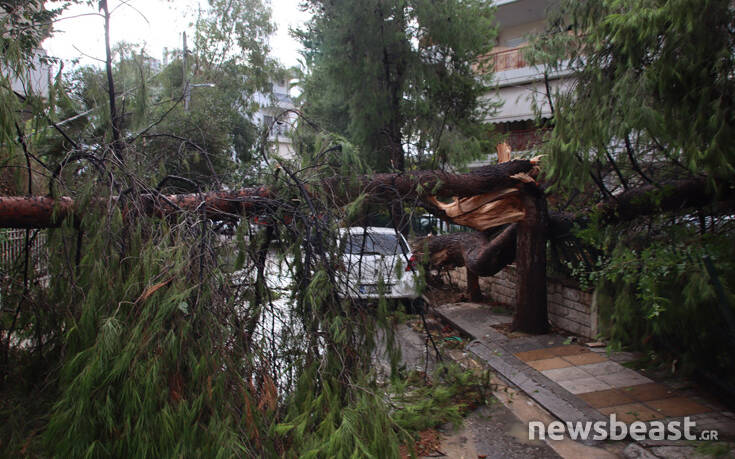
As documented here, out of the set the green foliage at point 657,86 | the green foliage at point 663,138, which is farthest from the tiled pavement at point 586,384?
the green foliage at point 657,86

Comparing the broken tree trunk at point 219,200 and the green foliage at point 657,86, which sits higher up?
the green foliage at point 657,86

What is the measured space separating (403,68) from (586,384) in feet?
25.5

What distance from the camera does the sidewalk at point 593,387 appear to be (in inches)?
177

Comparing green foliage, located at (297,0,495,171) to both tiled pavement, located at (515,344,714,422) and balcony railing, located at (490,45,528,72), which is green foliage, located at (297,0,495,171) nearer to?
tiled pavement, located at (515,344,714,422)

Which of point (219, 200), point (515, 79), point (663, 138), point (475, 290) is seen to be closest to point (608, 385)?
point (663, 138)

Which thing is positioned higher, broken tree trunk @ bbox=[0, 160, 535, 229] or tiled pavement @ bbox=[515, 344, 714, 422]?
broken tree trunk @ bbox=[0, 160, 535, 229]

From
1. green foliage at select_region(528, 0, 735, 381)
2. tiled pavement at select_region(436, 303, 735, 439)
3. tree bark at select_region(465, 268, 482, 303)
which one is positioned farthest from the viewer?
tree bark at select_region(465, 268, 482, 303)

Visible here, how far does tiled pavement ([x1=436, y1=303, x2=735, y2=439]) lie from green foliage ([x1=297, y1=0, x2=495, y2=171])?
4.30 m

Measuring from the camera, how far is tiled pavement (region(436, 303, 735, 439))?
473cm

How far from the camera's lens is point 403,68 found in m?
11.1

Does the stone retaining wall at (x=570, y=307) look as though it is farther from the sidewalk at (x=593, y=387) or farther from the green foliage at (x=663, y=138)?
the green foliage at (x=663, y=138)

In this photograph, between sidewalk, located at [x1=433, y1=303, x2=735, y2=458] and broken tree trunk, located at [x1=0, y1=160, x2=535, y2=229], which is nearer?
broken tree trunk, located at [x1=0, y1=160, x2=535, y2=229]

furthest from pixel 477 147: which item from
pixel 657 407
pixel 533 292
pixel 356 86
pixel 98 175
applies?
pixel 98 175

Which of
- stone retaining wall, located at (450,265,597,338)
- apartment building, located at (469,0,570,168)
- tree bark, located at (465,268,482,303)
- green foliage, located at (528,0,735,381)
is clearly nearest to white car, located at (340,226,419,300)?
green foliage, located at (528,0,735,381)
